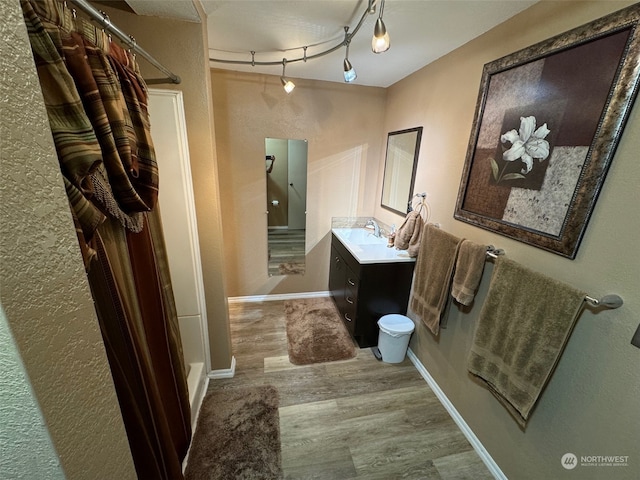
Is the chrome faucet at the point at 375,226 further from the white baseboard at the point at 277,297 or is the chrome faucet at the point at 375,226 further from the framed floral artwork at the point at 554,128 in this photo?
the framed floral artwork at the point at 554,128

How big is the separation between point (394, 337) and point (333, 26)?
7.15 ft

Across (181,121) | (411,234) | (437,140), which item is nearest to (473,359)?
(411,234)

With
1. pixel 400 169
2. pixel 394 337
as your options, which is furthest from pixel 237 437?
pixel 400 169

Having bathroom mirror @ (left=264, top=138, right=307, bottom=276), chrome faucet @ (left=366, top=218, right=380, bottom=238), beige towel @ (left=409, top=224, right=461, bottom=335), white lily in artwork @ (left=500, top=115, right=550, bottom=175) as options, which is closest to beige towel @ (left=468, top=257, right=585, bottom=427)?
beige towel @ (left=409, top=224, right=461, bottom=335)

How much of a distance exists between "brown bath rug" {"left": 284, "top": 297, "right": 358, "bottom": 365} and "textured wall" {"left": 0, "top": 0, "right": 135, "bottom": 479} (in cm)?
178

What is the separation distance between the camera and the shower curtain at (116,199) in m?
0.59

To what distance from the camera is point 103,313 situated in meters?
0.76

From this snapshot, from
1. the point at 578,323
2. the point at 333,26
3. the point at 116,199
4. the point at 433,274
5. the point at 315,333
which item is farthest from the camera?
the point at 315,333

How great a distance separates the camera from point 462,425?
1.60 m

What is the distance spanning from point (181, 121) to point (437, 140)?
1673 millimetres

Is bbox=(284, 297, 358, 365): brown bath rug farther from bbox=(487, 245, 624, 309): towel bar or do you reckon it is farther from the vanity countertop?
bbox=(487, 245, 624, 309): towel bar

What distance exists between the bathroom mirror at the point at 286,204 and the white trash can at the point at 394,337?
4.03 feet

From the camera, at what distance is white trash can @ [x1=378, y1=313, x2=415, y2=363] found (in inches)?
79.3

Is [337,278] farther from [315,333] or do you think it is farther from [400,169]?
[400,169]
